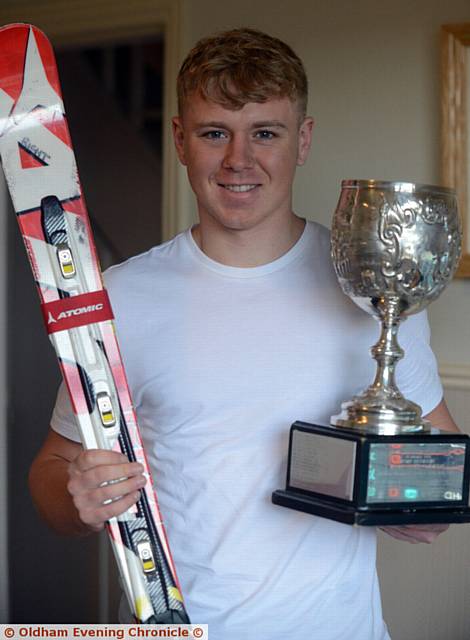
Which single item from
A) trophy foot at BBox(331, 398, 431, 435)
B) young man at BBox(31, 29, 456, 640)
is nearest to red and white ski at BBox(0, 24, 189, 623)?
young man at BBox(31, 29, 456, 640)

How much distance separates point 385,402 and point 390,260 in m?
0.20

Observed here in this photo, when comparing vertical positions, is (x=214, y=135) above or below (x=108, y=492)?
above

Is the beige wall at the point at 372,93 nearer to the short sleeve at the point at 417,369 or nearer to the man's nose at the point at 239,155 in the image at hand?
the short sleeve at the point at 417,369

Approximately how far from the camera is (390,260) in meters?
1.40

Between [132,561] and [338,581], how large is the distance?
32 centimetres

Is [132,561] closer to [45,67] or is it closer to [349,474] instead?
[349,474]

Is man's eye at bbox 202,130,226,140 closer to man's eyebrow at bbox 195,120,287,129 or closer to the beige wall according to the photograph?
man's eyebrow at bbox 195,120,287,129

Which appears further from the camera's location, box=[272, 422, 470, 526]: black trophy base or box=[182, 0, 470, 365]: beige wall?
box=[182, 0, 470, 365]: beige wall

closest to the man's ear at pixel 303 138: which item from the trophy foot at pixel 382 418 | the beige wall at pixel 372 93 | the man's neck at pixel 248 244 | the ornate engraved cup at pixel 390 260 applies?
the man's neck at pixel 248 244

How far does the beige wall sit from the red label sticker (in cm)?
108

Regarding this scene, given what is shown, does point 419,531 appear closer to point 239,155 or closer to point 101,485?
point 101,485

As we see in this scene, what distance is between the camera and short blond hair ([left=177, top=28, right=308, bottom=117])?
1552 millimetres

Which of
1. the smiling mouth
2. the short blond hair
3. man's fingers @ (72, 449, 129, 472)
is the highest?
the short blond hair

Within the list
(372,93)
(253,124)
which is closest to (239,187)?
(253,124)
